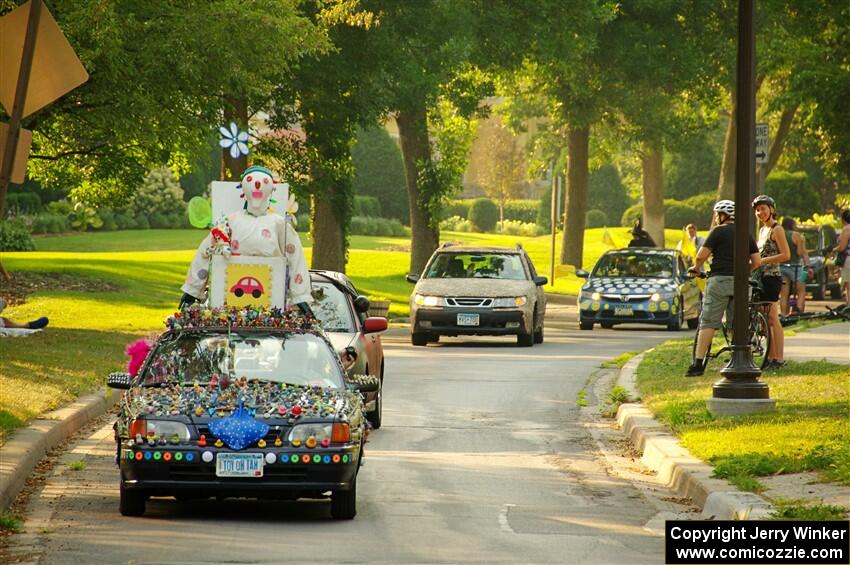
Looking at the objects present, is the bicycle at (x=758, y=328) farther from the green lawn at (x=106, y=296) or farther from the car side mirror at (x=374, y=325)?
the green lawn at (x=106, y=296)

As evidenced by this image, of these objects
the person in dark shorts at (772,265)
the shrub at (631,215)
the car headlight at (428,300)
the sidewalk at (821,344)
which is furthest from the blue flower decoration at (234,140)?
the shrub at (631,215)

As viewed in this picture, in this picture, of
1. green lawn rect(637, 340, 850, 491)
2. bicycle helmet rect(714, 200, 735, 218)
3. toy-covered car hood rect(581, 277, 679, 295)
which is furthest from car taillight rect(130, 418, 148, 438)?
toy-covered car hood rect(581, 277, 679, 295)

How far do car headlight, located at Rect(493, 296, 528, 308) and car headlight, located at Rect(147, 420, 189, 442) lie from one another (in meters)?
16.3

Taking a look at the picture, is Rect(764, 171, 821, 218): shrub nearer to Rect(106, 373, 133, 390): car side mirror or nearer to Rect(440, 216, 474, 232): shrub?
Rect(440, 216, 474, 232): shrub

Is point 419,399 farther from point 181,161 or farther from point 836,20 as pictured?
point 836,20

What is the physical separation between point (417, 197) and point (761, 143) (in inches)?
716

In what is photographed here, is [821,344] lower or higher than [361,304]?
lower

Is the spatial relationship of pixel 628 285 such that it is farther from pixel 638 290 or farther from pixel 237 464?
pixel 237 464

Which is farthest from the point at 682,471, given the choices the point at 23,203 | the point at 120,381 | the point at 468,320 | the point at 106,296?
the point at 23,203

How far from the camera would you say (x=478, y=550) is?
9.75 metres

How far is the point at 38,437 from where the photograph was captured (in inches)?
547

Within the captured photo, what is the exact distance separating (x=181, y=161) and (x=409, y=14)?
18.1 ft

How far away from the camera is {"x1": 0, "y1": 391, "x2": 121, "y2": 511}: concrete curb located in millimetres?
11770

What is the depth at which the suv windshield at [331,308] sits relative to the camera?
631 inches
